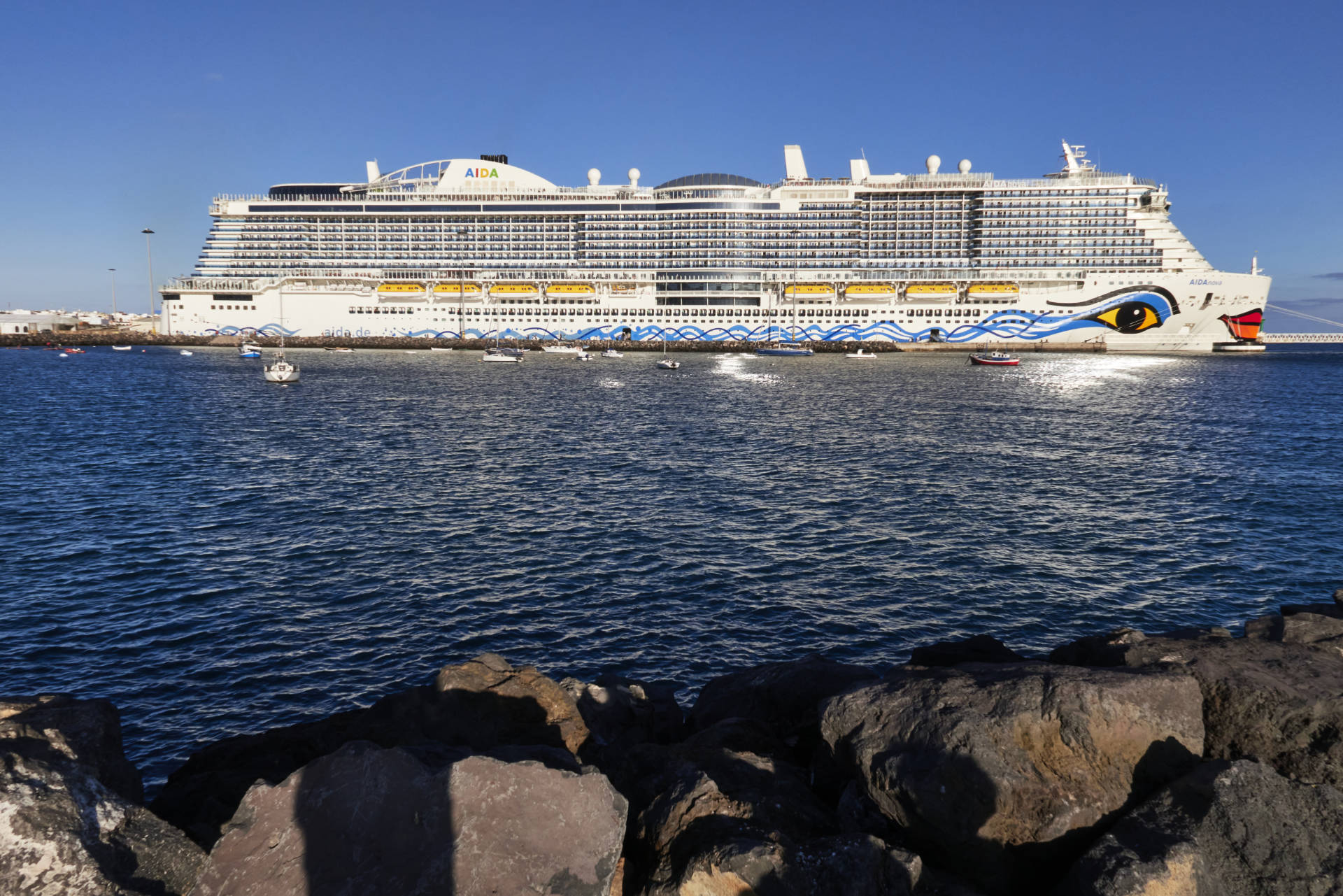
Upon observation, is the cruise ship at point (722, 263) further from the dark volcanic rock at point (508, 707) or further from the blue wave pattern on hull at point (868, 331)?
the dark volcanic rock at point (508, 707)

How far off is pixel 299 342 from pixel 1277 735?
10870 cm

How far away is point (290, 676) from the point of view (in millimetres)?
12789

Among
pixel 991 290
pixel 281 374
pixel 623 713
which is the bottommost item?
pixel 623 713

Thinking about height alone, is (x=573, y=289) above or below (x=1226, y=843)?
above

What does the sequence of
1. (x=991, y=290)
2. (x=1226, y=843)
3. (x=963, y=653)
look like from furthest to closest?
(x=991, y=290) → (x=963, y=653) → (x=1226, y=843)

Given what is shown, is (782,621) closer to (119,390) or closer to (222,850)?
(222,850)

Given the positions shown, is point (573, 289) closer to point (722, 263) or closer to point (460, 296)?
point (460, 296)

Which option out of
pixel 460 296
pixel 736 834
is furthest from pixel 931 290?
pixel 736 834

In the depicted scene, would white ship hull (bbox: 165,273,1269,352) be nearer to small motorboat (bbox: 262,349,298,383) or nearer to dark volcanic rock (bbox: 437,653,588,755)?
small motorboat (bbox: 262,349,298,383)

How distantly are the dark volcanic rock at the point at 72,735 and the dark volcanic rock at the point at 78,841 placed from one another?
19.0 inches

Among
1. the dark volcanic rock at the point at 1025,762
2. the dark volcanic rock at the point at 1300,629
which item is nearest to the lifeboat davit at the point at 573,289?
the dark volcanic rock at the point at 1300,629

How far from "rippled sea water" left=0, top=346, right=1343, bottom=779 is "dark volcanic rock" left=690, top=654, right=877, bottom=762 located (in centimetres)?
240

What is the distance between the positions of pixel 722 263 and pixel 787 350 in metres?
14.5

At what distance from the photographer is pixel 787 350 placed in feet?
290
